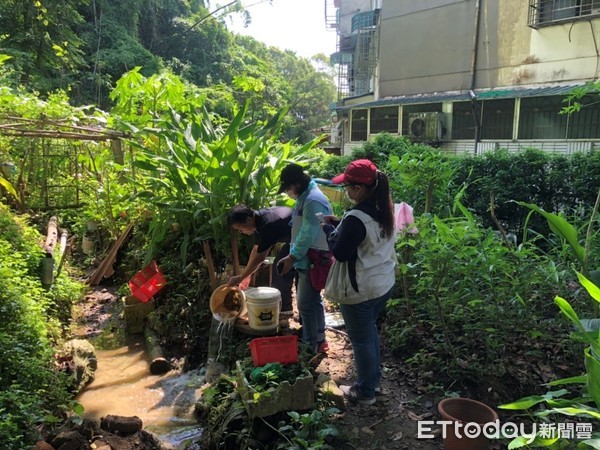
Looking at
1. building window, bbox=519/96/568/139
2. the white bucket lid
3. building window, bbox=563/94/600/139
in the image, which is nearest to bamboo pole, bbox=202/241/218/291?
the white bucket lid

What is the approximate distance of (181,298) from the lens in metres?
4.77

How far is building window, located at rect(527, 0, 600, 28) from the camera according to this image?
36.2 ft

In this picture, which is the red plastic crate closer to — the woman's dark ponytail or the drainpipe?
the woman's dark ponytail

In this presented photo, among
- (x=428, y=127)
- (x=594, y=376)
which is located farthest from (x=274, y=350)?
(x=428, y=127)

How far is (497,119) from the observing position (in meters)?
12.9

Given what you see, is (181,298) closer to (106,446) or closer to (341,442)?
(106,446)

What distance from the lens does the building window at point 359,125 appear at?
1678 centimetres

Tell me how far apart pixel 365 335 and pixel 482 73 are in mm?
13366

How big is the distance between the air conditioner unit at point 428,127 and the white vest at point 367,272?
1201cm

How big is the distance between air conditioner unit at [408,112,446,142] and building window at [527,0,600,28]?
3.40 meters

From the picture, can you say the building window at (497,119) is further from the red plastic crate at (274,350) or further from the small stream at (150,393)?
the red plastic crate at (274,350)

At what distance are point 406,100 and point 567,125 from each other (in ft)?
17.1

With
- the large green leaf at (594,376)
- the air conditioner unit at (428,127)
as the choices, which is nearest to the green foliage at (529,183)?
the large green leaf at (594,376)

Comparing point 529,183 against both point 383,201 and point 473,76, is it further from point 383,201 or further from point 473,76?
point 473,76
